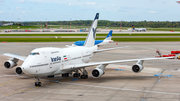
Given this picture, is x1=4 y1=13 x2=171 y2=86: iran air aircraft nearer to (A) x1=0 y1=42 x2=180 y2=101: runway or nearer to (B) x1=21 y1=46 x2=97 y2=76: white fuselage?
(B) x1=21 y1=46 x2=97 y2=76: white fuselage

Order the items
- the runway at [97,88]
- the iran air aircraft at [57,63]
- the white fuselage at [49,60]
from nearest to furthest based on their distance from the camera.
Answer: the runway at [97,88], the white fuselage at [49,60], the iran air aircraft at [57,63]

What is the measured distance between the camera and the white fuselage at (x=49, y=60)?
2547 centimetres

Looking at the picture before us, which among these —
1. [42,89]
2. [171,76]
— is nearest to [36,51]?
[42,89]

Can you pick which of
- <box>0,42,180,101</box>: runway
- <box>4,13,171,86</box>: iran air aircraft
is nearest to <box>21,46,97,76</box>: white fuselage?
<box>4,13,171,86</box>: iran air aircraft

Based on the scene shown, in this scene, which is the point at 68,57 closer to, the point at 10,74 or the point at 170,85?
the point at 10,74

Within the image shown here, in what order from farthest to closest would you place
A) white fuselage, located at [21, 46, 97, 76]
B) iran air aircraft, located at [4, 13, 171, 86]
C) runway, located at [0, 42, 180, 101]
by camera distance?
iran air aircraft, located at [4, 13, 171, 86] < white fuselage, located at [21, 46, 97, 76] < runway, located at [0, 42, 180, 101]

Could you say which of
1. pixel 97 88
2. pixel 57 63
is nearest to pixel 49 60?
pixel 57 63

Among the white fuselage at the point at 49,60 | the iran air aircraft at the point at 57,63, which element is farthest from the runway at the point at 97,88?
the white fuselage at the point at 49,60

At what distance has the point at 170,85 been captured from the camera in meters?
27.2

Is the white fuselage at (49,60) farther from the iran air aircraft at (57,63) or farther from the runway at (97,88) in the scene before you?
the runway at (97,88)

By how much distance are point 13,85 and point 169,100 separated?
59.9ft

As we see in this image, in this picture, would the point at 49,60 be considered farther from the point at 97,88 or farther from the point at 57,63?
the point at 97,88

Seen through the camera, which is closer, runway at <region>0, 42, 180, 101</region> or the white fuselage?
runway at <region>0, 42, 180, 101</region>

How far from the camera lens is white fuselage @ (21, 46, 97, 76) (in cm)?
2547
